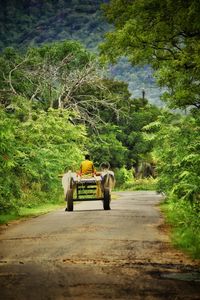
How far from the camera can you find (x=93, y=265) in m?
7.78

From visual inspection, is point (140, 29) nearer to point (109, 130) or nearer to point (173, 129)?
point (173, 129)

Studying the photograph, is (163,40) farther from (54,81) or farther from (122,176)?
(122,176)

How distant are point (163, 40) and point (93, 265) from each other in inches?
472

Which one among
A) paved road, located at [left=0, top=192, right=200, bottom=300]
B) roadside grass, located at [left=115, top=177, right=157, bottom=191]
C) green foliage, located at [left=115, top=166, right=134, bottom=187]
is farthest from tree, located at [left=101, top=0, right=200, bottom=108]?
green foliage, located at [left=115, top=166, right=134, bottom=187]

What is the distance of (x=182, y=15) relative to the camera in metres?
16.3

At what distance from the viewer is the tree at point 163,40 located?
16656 mm

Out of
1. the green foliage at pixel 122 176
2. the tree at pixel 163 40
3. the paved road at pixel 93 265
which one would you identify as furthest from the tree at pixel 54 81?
the paved road at pixel 93 265

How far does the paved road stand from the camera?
615cm

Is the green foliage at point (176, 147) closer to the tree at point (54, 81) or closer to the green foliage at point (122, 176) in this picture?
the tree at point (54, 81)

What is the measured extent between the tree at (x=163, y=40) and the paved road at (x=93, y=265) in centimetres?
738

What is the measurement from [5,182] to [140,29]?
22.1 feet

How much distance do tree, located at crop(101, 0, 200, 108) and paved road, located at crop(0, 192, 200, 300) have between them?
7385 millimetres

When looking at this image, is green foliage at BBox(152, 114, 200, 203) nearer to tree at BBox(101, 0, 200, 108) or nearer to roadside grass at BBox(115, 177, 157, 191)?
tree at BBox(101, 0, 200, 108)

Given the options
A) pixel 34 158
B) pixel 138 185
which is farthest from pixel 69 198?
pixel 138 185
